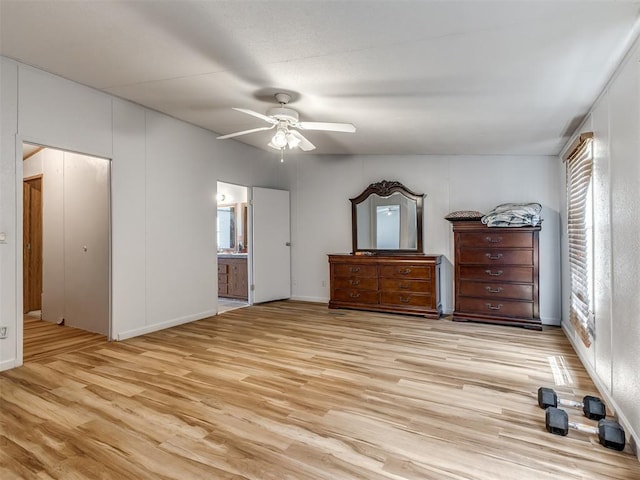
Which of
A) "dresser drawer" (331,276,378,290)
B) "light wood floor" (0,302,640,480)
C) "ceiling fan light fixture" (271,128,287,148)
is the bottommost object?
"light wood floor" (0,302,640,480)

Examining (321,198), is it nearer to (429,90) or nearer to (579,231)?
(429,90)

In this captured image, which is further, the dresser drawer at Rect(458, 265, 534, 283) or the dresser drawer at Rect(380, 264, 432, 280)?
the dresser drawer at Rect(380, 264, 432, 280)

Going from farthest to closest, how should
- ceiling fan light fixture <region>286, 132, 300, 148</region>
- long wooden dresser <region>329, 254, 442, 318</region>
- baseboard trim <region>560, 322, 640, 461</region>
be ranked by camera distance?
long wooden dresser <region>329, 254, 442, 318</region> < ceiling fan light fixture <region>286, 132, 300, 148</region> < baseboard trim <region>560, 322, 640, 461</region>

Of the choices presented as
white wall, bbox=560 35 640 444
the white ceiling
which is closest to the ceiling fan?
the white ceiling

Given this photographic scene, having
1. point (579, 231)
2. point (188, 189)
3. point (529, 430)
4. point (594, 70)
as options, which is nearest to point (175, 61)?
point (188, 189)

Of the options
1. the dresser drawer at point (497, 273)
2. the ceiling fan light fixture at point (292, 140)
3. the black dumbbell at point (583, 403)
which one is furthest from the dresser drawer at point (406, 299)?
the ceiling fan light fixture at point (292, 140)

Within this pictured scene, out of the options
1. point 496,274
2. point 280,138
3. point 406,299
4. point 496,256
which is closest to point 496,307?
point 496,274

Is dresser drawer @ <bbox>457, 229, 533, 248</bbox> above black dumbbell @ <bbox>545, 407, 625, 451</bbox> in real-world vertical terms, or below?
above

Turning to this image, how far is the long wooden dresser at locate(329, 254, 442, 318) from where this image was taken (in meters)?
4.94

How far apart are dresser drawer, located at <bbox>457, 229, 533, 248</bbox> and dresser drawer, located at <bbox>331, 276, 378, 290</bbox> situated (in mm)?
1319

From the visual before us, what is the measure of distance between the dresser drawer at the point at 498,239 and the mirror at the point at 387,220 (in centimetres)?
85

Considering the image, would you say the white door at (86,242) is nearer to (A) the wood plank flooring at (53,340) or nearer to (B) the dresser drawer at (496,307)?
(A) the wood plank flooring at (53,340)

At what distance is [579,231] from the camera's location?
3271 mm

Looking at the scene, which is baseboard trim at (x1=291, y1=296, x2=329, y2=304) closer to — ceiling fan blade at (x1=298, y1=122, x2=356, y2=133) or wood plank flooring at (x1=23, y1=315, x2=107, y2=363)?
wood plank flooring at (x1=23, y1=315, x2=107, y2=363)
